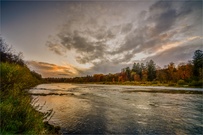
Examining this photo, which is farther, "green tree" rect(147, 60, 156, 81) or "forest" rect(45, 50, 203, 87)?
"green tree" rect(147, 60, 156, 81)

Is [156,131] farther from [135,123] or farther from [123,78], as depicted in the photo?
[123,78]

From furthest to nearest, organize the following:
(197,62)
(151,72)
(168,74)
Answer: (151,72) < (168,74) < (197,62)

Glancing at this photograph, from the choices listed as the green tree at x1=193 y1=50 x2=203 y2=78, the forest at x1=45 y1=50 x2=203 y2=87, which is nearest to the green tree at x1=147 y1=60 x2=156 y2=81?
the forest at x1=45 y1=50 x2=203 y2=87

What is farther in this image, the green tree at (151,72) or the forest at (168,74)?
the green tree at (151,72)

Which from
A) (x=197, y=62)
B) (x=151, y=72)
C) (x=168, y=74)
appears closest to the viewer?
(x=197, y=62)

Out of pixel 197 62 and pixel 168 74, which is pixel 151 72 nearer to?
pixel 168 74

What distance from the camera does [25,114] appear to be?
754 centimetres

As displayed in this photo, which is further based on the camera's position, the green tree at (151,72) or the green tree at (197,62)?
the green tree at (151,72)

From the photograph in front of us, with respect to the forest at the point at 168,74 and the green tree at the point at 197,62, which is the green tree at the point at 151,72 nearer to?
the forest at the point at 168,74

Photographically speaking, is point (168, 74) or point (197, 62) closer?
point (197, 62)

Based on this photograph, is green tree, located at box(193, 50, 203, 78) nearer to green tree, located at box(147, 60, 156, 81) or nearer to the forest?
the forest

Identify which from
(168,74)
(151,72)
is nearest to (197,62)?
(168,74)

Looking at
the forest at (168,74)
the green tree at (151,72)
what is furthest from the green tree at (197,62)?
the green tree at (151,72)

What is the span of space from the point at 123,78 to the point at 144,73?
21198mm
